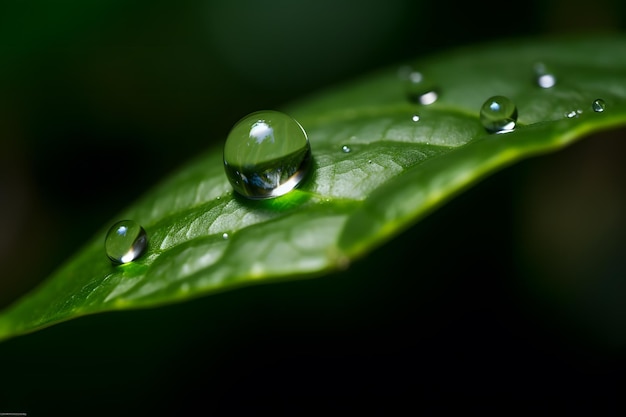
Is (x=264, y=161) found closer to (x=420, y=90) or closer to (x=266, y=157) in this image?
(x=266, y=157)

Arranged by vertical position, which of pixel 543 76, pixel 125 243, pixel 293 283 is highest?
pixel 543 76

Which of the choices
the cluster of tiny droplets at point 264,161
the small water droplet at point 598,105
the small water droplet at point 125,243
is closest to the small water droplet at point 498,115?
the cluster of tiny droplets at point 264,161

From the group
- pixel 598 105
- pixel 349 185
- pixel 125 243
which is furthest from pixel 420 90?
pixel 125 243

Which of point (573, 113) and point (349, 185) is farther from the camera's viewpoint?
point (573, 113)

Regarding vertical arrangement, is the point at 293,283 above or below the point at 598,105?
below

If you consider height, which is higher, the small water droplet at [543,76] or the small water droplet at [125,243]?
the small water droplet at [543,76]

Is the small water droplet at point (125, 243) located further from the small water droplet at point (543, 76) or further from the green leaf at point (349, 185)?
the small water droplet at point (543, 76)

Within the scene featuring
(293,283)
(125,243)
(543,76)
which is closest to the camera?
(125,243)
